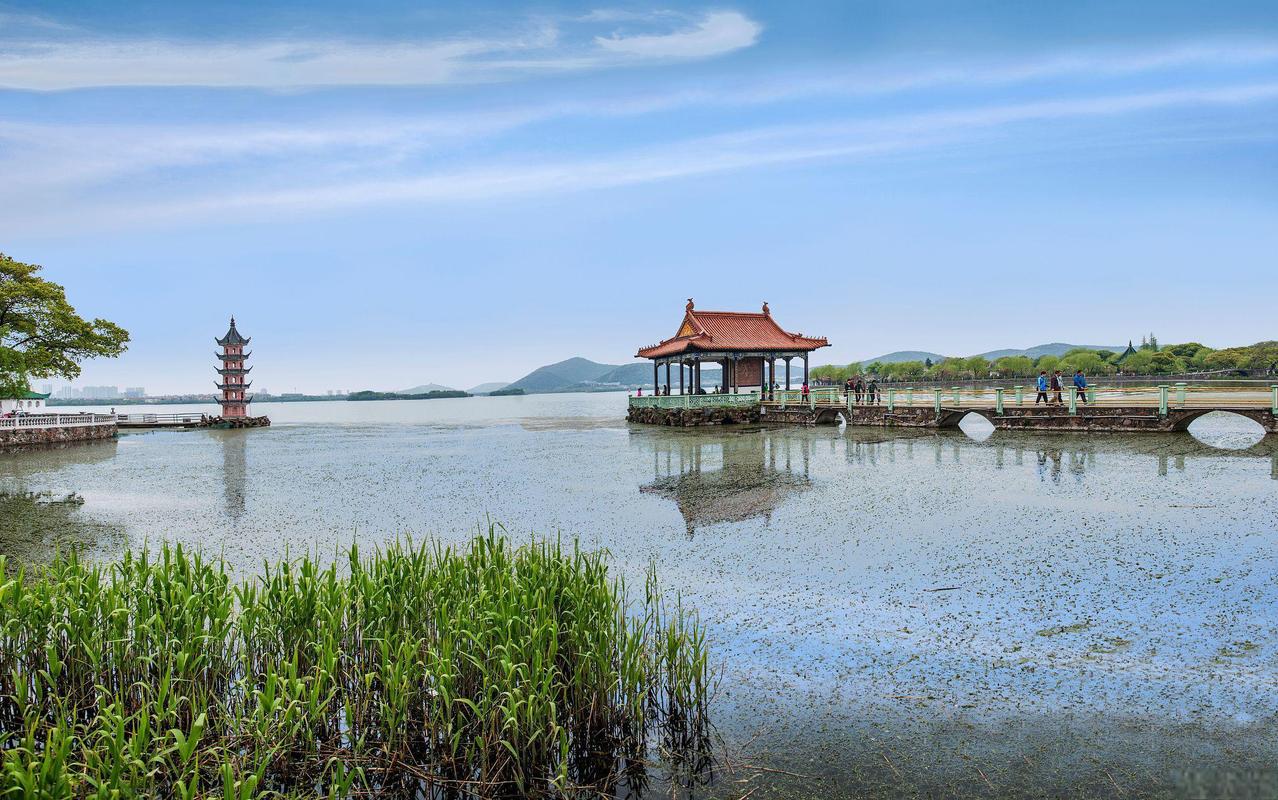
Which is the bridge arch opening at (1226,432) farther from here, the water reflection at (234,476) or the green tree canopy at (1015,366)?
the green tree canopy at (1015,366)

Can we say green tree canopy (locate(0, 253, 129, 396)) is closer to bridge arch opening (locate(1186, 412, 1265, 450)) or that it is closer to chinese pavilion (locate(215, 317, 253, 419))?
chinese pavilion (locate(215, 317, 253, 419))

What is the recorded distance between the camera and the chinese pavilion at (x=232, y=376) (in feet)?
148

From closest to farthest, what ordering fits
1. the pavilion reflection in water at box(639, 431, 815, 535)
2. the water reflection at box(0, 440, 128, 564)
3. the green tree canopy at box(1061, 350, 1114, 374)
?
the water reflection at box(0, 440, 128, 564) → the pavilion reflection in water at box(639, 431, 815, 535) → the green tree canopy at box(1061, 350, 1114, 374)

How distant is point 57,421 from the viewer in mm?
30891

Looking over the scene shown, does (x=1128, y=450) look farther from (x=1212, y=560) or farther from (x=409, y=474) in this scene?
(x=409, y=474)

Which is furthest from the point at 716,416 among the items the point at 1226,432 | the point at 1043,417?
the point at 1226,432

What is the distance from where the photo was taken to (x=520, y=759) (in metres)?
3.57

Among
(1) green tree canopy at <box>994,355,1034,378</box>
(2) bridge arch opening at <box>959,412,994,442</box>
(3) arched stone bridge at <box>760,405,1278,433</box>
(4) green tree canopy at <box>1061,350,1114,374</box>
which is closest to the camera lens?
(3) arched stone bridge at <box>760,405,1278,433</box>

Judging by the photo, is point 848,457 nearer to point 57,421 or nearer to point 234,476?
point 234,476

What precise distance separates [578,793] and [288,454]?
25.0m

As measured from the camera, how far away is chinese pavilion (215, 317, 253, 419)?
45062 mm

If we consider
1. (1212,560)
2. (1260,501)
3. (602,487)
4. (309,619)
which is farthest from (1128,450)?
(309,619)

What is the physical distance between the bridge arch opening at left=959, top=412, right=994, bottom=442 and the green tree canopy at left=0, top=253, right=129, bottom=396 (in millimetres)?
33603

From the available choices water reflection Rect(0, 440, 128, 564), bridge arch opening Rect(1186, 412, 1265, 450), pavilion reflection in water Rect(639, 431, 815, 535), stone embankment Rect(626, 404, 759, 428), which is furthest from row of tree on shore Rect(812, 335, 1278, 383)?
water reflection Rect(0, 440, 128, 564)
